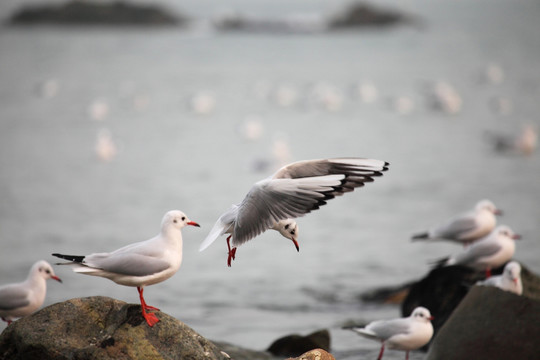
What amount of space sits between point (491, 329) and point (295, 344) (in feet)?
5.58

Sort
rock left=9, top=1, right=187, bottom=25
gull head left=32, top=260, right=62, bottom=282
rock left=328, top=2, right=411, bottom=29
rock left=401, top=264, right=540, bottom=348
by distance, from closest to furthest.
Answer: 1. gull head left=32, top=260, right=62, bottom=282
2. rock left=401, top=264, right=540, bottom=348
3. rock left=9, top=1, right=187, bottom=25
4. rock left=328, top=2, right=411, bottom=29

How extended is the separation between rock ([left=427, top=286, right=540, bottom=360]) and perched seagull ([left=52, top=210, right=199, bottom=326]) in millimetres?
1937

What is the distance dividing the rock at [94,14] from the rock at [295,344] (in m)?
22.0

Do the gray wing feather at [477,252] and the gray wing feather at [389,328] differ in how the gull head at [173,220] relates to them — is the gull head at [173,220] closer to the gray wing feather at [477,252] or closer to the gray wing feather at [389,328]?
the gray wing feather at [389,328]

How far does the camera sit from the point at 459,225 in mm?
8180

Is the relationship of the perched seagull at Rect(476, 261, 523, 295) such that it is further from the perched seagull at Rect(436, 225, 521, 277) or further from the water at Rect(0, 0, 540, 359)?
the water at Rect(0, 0, 540, 359)

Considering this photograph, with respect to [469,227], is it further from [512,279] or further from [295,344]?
[295,344]

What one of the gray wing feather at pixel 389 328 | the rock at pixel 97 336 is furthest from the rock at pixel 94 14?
the rock at pixel 97 336

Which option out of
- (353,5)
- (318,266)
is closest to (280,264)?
(318,266)

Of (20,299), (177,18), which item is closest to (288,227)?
(20,299)

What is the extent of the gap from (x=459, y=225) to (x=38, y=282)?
4.00 meters

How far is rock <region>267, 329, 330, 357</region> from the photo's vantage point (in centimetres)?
651

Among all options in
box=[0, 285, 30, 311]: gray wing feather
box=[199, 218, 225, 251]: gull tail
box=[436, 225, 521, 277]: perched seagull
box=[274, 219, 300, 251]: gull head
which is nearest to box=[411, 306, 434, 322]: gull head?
box=[436, 225, 521, 277]: perched seagull

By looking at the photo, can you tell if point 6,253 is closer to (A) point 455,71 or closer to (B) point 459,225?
(B) point 459,225
